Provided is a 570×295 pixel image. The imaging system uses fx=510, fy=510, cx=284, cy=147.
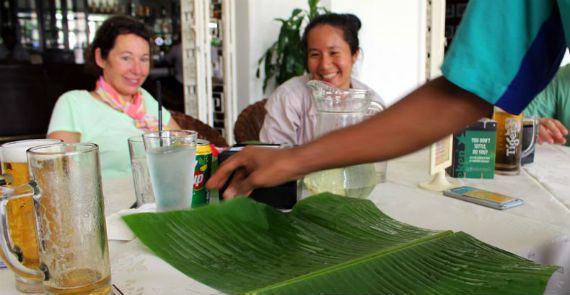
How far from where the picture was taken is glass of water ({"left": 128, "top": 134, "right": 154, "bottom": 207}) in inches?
38.4

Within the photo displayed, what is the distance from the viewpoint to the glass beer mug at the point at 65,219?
0.60m

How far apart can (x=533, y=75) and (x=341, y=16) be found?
157 cm

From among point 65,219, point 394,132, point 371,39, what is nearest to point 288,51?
point 371,39

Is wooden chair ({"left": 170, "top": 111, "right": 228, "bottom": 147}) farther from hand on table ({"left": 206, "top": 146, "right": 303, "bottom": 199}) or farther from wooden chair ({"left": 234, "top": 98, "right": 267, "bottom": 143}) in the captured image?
hand on table ({"left": 206, "top": 146, "right": 303, "bottom": 199})

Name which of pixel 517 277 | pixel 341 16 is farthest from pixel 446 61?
pixel 341 16

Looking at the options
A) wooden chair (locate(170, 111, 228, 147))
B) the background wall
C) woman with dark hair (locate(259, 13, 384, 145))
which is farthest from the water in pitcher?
the background wall

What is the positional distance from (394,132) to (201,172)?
43 centimetres

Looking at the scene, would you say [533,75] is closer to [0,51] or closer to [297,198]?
[297,198]

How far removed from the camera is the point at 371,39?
4328 millimetres

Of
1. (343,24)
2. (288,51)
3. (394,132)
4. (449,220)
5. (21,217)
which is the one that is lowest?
(449,220)

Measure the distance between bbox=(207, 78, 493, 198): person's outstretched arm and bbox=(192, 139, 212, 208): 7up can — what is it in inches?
9.6

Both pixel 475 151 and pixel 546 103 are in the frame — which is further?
pixel 546 103

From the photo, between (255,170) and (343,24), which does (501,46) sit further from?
(343,24)

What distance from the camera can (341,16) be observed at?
2172mm
